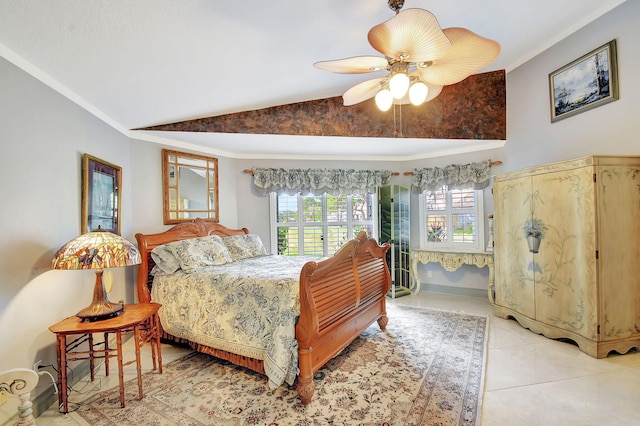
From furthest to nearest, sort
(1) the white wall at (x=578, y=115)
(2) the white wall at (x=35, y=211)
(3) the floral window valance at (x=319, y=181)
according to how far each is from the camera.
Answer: (3) the floral window valance at (x=319, y=181), (1) the white wall at (x=578, y=115), (2) the white wall at (x=35, y=211)

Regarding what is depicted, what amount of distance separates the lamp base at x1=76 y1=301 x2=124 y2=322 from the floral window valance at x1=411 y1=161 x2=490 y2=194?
4.14 metres

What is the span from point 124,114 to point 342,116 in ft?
7.91

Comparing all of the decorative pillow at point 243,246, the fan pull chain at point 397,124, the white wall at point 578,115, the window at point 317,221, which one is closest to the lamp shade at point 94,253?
the decorative pillow at point 243,246

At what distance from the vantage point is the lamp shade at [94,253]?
1823 mm

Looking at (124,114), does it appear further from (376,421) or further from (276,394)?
(376,421)

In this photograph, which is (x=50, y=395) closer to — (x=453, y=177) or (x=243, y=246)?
(x=243, y=246)

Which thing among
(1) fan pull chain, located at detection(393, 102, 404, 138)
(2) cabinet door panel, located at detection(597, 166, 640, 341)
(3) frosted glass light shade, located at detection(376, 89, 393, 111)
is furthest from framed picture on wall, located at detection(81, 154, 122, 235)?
(2) cabinet door panel, located at detection(597, 166, 640, 341)

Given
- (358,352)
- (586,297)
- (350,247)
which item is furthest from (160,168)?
(586,297)

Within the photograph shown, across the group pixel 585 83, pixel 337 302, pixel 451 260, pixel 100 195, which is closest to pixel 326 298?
pixel 337 302

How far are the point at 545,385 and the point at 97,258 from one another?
3.23 m

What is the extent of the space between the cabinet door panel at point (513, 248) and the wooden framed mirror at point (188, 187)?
3.68 metres

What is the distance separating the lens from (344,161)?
479cm

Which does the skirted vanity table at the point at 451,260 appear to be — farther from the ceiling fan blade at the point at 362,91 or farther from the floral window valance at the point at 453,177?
the ceiling fan blade at the point at 362,91

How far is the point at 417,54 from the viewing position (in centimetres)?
158
